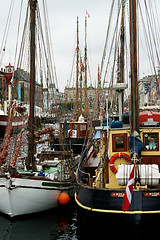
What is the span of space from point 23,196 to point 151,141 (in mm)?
6916

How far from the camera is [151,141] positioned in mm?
14328

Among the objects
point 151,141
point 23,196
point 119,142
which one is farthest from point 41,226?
point 151,141

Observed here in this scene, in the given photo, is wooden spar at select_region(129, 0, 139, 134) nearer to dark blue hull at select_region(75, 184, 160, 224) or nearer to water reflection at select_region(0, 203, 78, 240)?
dark blue hull at select_region(75, 184, 160, 224)

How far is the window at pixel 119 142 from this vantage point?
14.4 metres

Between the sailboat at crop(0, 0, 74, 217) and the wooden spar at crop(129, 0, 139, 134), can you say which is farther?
the sailboat at crop(0, 0, 74, 217)

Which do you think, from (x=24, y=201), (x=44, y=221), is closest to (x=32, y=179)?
(x=24, y=201)

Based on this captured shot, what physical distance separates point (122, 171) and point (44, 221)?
6088 millimetres

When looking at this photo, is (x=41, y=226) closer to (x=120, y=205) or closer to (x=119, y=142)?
(x=120, y=205)

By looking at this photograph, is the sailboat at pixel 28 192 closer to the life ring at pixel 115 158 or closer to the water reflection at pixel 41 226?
the water reflection at pixel 41 226

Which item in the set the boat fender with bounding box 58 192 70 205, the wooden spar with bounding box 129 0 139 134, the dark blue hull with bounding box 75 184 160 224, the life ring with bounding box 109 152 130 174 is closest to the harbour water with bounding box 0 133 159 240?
the dark blue hull with bounding box 75 184 160 224

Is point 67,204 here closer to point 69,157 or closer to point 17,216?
point 17,216

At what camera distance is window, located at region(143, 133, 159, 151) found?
46.8 ft

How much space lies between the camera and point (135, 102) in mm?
14055

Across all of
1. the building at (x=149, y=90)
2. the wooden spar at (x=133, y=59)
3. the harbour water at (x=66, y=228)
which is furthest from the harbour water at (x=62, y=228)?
the building at (x=149, y=90)
